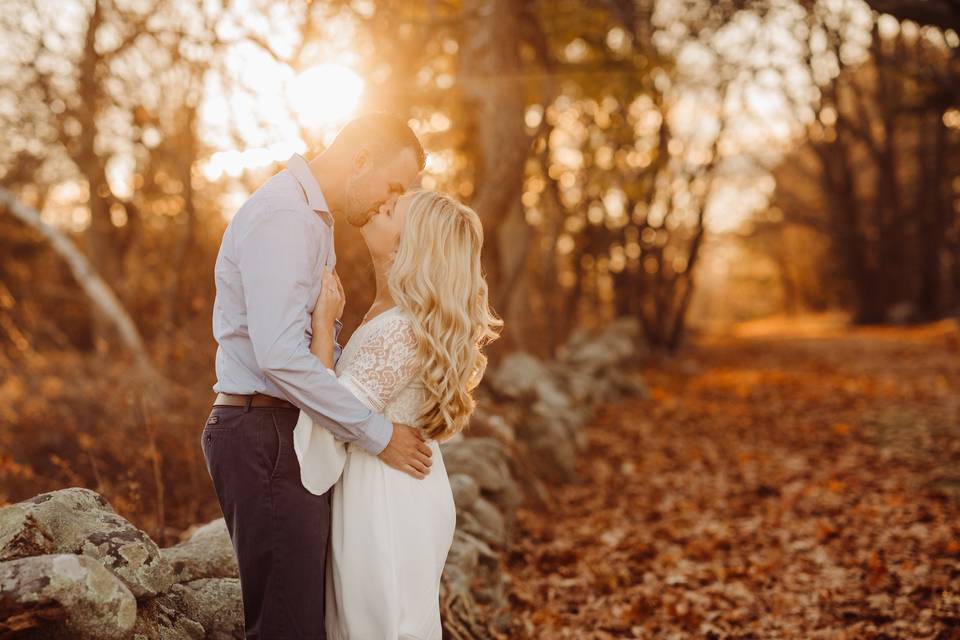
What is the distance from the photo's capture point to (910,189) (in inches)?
1081

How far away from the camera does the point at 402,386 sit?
9.89 feet

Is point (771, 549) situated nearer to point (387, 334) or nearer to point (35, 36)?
point (387, 334)

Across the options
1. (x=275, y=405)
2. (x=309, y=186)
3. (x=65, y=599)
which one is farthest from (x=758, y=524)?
(x=65, y=599)

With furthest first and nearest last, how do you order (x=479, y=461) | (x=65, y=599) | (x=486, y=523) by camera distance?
(x=479, y=461) → (x=486, y=523) → (x=65, y=599)

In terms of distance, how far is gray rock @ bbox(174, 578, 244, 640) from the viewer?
3.48 m

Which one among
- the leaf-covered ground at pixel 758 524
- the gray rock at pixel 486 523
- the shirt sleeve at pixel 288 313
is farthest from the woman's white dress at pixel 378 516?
the gray rock at pixel 486 523

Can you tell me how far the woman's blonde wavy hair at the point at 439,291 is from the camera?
9.73ft

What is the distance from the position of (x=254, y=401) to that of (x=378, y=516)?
62 cm

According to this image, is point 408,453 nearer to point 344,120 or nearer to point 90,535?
point 90,535

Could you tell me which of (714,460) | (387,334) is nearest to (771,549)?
(714,460)

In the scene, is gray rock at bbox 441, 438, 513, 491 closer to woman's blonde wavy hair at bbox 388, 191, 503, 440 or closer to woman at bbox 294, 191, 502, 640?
woman at bbox 294, 191, 502, 640

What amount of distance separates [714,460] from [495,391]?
2653mm

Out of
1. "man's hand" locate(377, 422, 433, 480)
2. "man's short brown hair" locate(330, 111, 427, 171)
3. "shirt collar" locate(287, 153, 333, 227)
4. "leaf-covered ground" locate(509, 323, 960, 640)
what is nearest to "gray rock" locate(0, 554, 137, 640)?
"man's hand" locate(377, 422, 433, 480)

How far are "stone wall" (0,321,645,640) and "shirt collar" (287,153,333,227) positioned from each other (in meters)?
1.43
